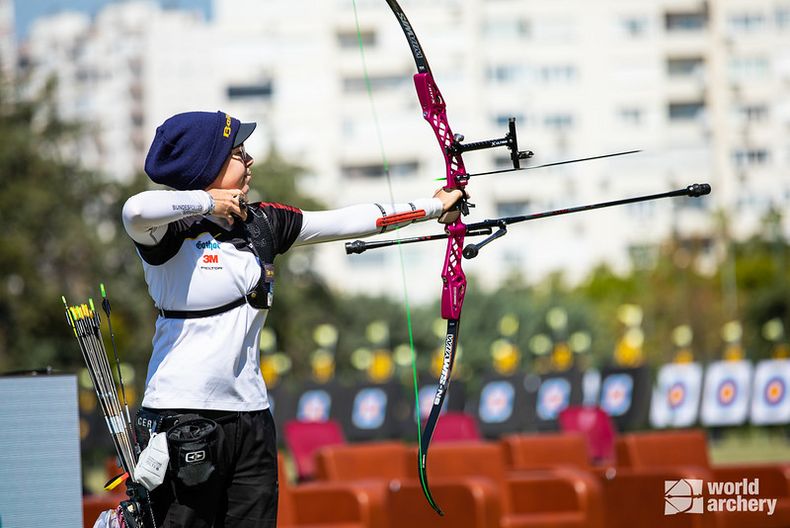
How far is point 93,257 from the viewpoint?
27859 mm

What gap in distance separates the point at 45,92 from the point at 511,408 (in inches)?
572

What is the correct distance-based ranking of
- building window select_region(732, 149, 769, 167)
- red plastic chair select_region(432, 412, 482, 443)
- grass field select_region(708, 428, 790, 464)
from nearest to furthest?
red plastic chair select_region(432, 412, 482, 443) < grass field select_region(708, 428, 790, 464) < building window select_region(732, 149, 769, 167)

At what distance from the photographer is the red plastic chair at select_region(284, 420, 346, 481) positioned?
10930 mm

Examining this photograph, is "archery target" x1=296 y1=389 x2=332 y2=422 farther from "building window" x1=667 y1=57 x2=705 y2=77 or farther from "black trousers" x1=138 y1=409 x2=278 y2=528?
"building window" x1=667 y1=57 x2=705 y2=77

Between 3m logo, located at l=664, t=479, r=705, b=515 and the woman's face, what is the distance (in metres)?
3.27

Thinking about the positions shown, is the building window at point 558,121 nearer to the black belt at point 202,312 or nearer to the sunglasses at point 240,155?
the sunglasses at point 240,155

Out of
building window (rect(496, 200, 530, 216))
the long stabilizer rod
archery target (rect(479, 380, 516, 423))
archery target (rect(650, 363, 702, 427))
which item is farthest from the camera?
building window (rect(496, 200, 530, 216))

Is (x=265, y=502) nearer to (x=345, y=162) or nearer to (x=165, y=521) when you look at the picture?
(x=165, y=521)

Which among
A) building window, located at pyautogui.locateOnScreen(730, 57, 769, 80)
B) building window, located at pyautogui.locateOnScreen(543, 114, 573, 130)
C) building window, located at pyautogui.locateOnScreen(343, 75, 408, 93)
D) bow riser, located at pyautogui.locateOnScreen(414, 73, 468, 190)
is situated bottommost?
bow riser, located at pyautogui.locateOnScreen(414, 73, 468, 190)

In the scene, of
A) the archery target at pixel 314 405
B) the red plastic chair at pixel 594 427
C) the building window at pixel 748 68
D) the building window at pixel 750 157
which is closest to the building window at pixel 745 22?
the building window at pixel 748 68

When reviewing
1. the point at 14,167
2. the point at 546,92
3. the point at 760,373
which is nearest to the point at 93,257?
the point at 14,167

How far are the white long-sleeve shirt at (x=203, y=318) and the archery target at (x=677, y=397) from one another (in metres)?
16.5

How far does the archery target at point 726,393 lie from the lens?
762 inches

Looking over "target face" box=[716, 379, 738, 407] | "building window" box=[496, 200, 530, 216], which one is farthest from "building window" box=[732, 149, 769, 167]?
"target face" box=[716, 379, 738, 407]
